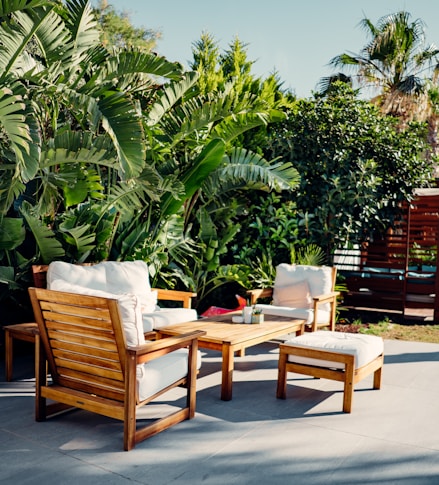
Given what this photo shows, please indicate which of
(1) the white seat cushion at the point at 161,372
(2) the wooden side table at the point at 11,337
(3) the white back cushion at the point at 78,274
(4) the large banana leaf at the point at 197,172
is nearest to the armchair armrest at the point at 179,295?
(3) the white back cushion at the point at 78,274

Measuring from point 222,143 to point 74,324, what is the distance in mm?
3602


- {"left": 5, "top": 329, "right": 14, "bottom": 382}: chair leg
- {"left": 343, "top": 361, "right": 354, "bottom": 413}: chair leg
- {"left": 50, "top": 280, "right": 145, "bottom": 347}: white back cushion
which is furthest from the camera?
{"left": 5, "top": 329, "right": 14, "bottom": 382}: chair leg

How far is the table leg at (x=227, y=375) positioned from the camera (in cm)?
416

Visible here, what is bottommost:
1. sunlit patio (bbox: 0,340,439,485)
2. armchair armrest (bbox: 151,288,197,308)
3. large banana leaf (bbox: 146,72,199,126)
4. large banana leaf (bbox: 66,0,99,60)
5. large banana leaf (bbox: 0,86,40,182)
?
sunlit patio (bbox: 0,340,439,485)

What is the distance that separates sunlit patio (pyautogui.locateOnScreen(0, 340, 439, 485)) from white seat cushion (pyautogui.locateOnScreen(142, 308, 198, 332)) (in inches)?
27.6

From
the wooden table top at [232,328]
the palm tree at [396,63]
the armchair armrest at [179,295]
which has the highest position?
the palm tree at [396,63]

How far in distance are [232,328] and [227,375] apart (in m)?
0.68

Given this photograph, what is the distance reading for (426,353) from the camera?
612 cm

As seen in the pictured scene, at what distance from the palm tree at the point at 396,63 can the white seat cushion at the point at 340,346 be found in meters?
10.6

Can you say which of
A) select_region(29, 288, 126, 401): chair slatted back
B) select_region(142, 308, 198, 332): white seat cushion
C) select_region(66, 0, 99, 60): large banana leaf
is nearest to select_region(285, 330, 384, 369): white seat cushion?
select_region(142, 308, 198, 332): white seat cushion

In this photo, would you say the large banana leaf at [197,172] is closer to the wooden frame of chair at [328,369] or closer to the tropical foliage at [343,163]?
the tropical foliage at [343,163]

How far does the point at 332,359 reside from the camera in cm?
400

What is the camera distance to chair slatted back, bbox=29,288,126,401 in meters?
3.12

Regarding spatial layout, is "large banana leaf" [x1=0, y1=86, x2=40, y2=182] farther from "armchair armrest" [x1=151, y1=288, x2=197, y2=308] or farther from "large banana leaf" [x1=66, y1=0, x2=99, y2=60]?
"armchair armrest" [x1=151, y1=288, x2=197, y2=308]
